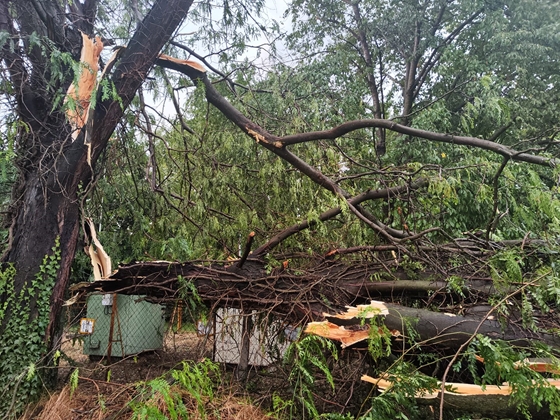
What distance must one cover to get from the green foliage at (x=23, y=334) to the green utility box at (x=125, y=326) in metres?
2.24

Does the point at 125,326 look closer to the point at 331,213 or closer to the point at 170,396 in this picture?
the point at 170,396

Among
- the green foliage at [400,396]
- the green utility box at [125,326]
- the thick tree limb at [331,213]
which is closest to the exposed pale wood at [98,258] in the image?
the thick tree limb at [331,213]

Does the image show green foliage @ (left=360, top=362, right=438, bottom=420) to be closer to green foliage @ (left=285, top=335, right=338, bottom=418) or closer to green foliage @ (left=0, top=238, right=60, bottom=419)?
green foliage @ (left=285, top=335, right=338, bottom=418)

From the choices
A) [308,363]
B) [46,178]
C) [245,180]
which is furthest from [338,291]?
[46,178]

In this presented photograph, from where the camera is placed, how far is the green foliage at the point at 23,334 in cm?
325

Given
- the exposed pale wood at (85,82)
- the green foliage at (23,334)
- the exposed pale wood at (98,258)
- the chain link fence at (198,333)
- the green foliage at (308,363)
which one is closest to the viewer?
the green foliage at (308,363)

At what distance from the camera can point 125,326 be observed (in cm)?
604

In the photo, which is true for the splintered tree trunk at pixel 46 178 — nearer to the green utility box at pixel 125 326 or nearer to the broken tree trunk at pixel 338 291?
the broken tree trunk at pixel 338 291

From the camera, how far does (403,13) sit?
325 inches

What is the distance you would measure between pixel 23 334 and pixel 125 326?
2.70 metres

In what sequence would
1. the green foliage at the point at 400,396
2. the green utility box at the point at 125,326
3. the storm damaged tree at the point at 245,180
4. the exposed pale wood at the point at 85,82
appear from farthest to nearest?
1. the green utility box at the point at 125,326
2. the exposed pale wood at the point at 85,82
3. the storm damaged tree at the point at 245,180
4. the green foliage at the point at 400,396

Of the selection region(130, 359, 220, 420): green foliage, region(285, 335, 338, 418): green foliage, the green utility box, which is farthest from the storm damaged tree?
the green utility box

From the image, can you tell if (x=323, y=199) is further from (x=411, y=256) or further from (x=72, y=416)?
(x=72, y=416)

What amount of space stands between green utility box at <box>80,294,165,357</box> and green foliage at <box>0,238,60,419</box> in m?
2.24
